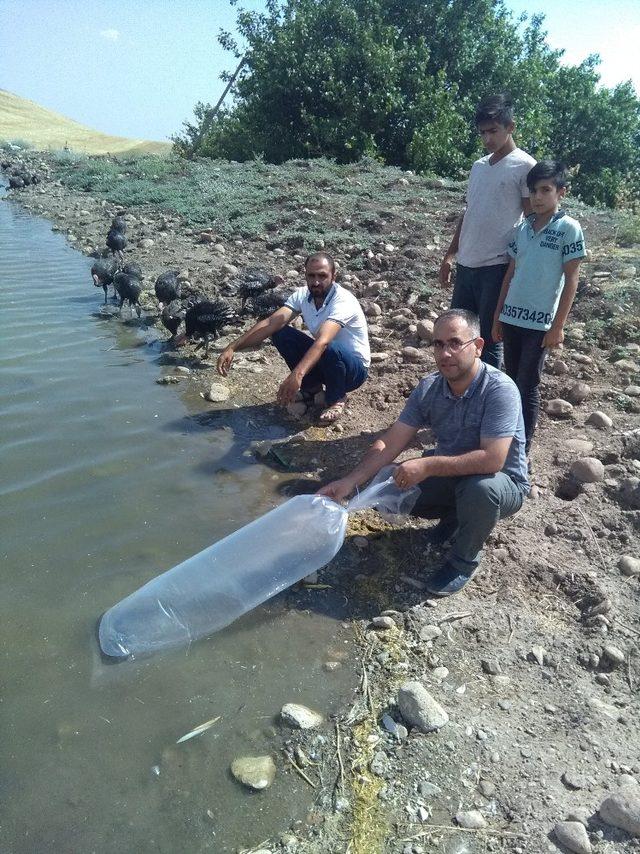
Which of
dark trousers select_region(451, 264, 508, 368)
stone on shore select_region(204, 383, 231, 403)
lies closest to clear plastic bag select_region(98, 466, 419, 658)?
dark trousers select_region(451, 264, 508, 368)

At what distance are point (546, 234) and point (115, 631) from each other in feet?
9.77

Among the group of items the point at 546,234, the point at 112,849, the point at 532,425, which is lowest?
the point at 112,849

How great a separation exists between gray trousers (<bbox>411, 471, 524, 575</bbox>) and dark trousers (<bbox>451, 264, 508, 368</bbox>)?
1251 millimetres

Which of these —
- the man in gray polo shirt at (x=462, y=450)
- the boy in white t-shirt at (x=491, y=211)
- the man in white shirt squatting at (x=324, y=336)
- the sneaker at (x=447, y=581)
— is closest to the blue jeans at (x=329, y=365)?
the man in white shirt squatting at (x=324, y=336)

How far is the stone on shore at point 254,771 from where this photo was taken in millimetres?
2209

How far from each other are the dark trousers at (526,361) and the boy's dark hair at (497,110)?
4.01ft

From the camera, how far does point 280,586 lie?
3053mm

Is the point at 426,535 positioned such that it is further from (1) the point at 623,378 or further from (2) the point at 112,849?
(1) the point at 623,378

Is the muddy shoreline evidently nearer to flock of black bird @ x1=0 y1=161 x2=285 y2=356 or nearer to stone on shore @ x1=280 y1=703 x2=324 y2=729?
stone on shore @ x1=280 y1=703 x2=324 y2=729

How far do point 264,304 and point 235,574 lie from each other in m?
4.11

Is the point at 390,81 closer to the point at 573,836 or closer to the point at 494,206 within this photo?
the point at 494,206

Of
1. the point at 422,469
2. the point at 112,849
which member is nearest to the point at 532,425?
the point at 422,469

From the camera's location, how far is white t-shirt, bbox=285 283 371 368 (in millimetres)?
4621

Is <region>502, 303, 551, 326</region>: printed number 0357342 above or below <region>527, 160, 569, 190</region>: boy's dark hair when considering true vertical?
below
